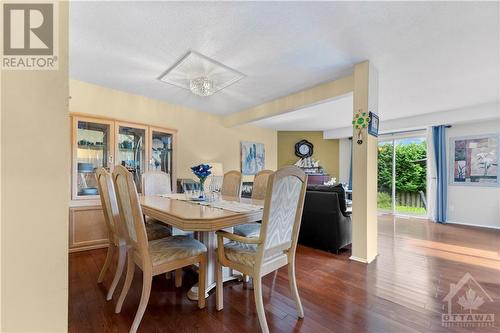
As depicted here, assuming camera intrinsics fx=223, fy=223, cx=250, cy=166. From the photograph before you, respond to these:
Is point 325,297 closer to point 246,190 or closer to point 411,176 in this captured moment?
point 246,190

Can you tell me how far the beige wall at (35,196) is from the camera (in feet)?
2.30

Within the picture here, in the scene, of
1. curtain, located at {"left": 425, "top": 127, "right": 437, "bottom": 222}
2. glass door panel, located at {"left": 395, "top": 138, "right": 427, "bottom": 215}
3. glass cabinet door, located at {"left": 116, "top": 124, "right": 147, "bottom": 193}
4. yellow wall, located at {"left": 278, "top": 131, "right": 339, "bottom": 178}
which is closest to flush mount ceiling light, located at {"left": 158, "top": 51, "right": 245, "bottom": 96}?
glass cabinet door, located at {"left": 116, "top": 124, "right": 147, "bottom": 193}

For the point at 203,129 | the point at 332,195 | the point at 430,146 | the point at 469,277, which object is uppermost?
the point at 203,129

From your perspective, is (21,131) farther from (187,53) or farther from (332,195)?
(332,195)

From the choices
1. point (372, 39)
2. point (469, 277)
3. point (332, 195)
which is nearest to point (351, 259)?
point (332, 195)

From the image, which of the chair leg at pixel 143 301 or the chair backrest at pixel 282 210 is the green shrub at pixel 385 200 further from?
the chair leg at pixel 143 301

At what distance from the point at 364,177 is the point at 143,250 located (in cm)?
227

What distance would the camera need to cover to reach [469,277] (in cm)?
218

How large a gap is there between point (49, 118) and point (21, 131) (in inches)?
3.3

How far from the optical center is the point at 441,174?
4.71m

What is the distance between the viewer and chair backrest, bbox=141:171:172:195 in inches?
112

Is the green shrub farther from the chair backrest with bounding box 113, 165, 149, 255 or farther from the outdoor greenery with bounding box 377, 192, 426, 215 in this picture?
the chair backrest with bounding box 113, 165, 149, 255

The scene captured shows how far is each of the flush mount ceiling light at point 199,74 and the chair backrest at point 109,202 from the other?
1.40m

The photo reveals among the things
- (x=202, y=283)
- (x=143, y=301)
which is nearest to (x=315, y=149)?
(x=202, y=283)
